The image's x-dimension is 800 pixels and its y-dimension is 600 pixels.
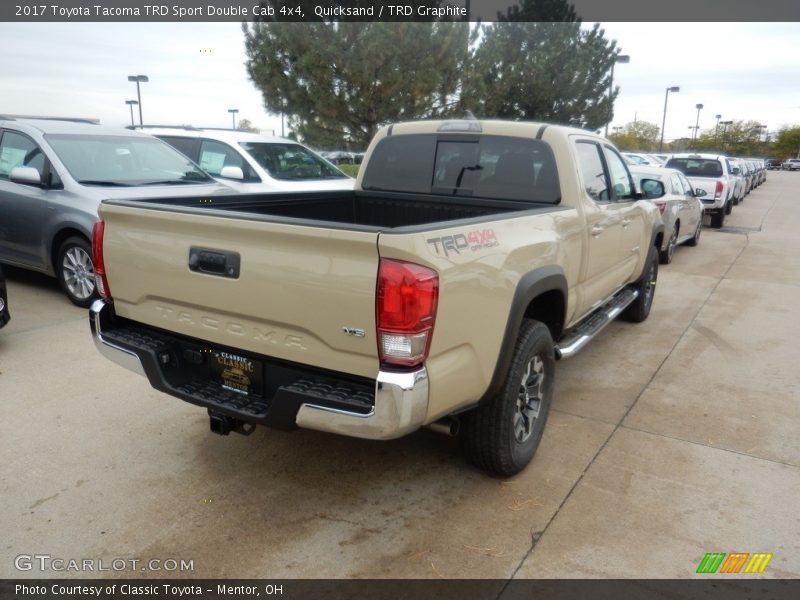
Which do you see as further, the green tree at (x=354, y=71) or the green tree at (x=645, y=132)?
the green tree at (x=645, y=132)

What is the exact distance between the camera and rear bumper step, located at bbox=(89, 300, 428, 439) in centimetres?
254

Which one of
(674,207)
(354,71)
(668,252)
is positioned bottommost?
(668,252)

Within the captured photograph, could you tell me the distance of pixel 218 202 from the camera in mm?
4031

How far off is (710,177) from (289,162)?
11.2m

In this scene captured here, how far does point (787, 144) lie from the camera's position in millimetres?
104125

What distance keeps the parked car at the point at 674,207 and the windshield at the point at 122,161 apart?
6.61 meters

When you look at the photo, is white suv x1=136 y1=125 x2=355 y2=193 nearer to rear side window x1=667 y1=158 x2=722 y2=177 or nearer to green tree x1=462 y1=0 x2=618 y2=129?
rear side window x1=667 y1=158 x2=722 y2=177

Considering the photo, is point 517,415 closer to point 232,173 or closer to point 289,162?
point 232,173

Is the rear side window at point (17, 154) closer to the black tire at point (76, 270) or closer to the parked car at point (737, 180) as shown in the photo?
the black tire at point (76, 270)

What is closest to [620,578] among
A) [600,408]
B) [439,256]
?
[439,256]

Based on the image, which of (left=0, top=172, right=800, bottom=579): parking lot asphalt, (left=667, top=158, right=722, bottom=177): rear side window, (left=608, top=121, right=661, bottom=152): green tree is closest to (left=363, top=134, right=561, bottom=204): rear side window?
(left=0, top=172, right=800, bottom=579): parking lot asphalt

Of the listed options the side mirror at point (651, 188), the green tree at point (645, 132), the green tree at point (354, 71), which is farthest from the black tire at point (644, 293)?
the green tree at point (645, 132)

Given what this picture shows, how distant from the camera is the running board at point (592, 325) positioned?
164 inches

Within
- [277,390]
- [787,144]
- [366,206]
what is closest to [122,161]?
[366,206]
